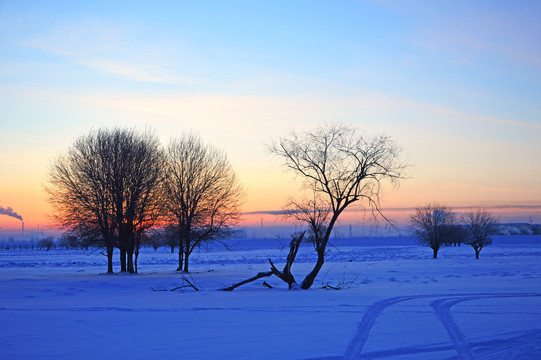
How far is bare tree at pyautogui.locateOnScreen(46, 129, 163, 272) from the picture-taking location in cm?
3600

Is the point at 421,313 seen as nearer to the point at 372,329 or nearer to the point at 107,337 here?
the point at 372,329

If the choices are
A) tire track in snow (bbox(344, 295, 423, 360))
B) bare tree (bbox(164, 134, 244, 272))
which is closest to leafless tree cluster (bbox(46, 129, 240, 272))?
bare tree (bbox(164, 134, 244, 272))

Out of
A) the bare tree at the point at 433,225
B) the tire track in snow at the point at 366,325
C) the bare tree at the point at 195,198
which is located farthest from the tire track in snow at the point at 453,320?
the bare tree at the point at 433,225

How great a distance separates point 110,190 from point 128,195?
1.41 metres

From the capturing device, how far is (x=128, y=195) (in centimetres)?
3675

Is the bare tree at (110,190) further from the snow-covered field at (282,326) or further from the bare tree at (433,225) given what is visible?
A: the bare tree at (433,225)

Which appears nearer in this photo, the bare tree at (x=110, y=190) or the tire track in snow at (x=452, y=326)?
the tire track in snow at (x=452, y=326)

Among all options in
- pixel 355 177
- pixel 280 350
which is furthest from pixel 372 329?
pixel 355 177

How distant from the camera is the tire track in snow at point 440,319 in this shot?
32.7ft

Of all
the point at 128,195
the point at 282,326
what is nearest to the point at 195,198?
the point at 128,195

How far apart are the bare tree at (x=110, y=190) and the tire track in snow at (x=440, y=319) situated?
933 inches

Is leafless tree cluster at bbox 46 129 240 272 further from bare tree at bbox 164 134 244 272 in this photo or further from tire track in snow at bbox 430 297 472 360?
tire track in snow at bbox 430 297 472 360

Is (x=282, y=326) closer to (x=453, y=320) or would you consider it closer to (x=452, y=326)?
(x=452, y=326)

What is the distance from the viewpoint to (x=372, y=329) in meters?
12.3
